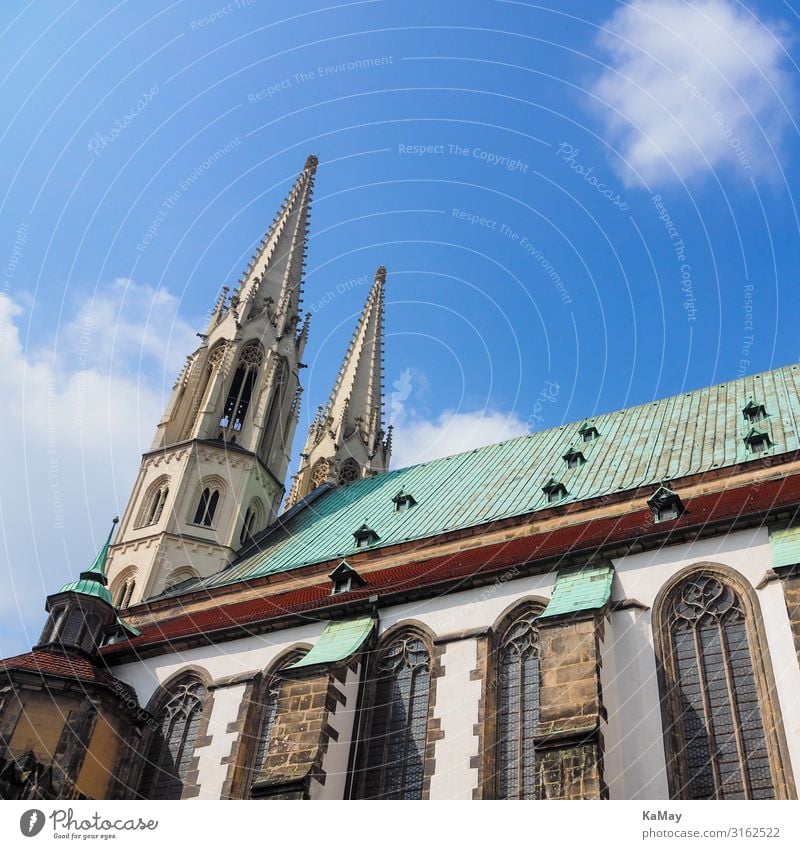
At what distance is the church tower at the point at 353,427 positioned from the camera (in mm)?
38188

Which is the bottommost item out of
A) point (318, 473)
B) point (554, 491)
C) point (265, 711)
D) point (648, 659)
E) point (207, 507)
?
point (648, 659)

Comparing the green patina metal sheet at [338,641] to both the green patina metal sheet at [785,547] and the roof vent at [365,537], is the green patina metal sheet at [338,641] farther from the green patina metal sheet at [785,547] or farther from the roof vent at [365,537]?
the green patina metal sheet at [785,547]

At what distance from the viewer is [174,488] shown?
3006 centimetres

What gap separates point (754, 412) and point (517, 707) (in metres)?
10.3

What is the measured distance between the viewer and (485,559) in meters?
19.5

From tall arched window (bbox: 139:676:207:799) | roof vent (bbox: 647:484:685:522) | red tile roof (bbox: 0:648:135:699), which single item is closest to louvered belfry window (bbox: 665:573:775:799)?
roof vent (bbox: 647:484:685:522)

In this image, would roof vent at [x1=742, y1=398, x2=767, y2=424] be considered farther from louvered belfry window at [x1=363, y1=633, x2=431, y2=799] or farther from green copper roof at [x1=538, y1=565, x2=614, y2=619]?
louvered belfry window at [x1=363, y1=633, x2=431, y2=799]

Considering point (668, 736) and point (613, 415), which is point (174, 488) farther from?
point (668, 736)

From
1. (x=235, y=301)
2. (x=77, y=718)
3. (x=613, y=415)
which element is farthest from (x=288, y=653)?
(x=235, y=301)

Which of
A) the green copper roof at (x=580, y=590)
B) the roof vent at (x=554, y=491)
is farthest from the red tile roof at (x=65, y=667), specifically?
the roof vent at (x=554, y=491)

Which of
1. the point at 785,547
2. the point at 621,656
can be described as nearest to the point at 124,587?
the point at 621,656

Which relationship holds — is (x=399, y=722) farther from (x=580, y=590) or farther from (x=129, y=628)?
(x=129, y=628)

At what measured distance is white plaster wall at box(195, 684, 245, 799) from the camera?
18.3m

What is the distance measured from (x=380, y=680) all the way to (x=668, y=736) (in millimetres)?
5680
